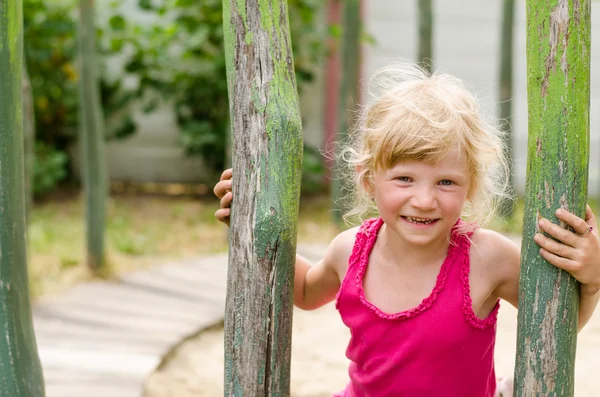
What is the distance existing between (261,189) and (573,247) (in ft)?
2.23

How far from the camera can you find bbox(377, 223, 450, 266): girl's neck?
80.1 inches

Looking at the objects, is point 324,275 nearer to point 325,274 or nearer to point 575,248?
point 325,274

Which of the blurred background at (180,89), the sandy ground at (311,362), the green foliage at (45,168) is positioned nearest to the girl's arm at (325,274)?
the sandy ground at (311,362)

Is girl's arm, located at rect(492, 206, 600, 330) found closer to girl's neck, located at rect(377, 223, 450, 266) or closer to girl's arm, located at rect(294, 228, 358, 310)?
girl's neck, located at rect(377, 223, 450, 266)

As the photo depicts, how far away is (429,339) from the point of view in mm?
1964

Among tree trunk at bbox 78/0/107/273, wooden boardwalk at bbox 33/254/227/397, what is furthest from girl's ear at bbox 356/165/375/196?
tree trunk at bbox 78/0/107/273

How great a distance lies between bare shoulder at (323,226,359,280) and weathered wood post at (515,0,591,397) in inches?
21.5

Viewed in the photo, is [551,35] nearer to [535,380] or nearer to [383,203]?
[383,203]

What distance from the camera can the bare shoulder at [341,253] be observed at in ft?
7.06

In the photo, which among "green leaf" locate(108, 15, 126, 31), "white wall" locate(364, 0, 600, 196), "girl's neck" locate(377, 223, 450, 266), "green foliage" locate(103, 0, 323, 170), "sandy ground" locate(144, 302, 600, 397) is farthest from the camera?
"white wall" locate(364, 0, 600, 196)

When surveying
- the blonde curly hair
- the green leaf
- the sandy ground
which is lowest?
the sandy ground

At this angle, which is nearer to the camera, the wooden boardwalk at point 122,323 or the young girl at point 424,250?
the young girl at point 424,250

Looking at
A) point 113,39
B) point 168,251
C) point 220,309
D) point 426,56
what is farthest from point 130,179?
point 220,309

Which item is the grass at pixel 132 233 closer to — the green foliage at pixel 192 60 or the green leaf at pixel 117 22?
the green foliage at pixel 192 60
